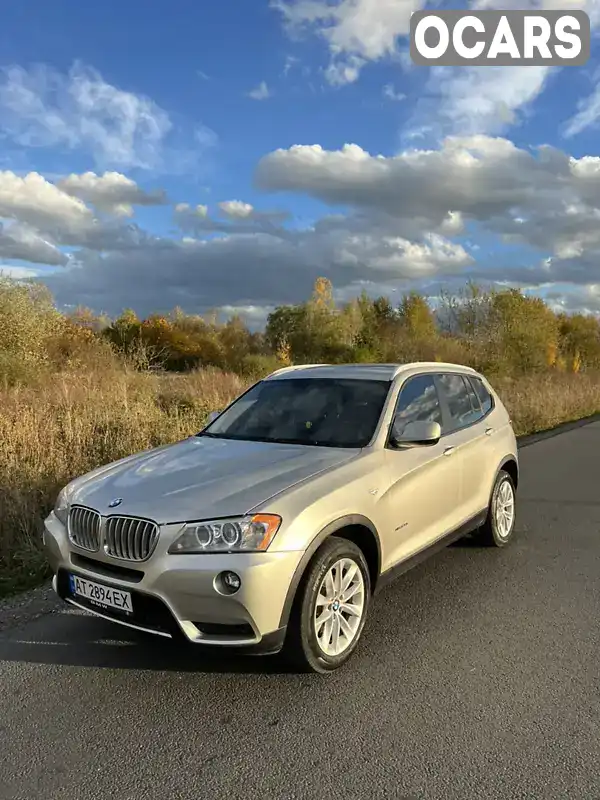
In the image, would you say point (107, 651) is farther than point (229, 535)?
Yes

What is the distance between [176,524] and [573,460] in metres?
9.26

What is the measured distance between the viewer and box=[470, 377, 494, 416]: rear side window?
584cm

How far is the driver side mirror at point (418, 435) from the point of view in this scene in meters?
4.16

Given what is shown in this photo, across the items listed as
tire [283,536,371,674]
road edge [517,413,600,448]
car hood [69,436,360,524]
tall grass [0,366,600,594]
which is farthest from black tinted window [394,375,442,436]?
road edge [517,413,600,448]

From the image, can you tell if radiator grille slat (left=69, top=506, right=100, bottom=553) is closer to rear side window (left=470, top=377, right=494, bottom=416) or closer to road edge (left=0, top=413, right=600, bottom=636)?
road edge (left=0, top=413, right=600, bottom=636)

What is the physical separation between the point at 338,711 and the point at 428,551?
1.60 metres

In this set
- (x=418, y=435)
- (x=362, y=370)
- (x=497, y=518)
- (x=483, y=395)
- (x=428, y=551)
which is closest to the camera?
(x=418, y=435)

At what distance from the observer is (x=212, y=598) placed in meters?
3.07

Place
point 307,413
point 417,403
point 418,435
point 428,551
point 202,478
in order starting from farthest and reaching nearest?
point 417,403, point 307,413, point 428,551, point 418,435, point 202,478

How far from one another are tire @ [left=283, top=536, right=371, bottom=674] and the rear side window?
8.73 ft

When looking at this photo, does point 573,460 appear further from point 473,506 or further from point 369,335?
point 369,335

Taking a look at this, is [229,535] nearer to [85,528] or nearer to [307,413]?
[85,528]

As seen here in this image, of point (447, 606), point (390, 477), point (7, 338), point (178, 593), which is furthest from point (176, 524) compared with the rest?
point (7, 338)

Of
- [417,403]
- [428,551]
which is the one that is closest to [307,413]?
[417,403]
